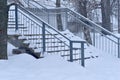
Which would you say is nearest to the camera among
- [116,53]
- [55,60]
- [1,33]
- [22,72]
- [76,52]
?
[22,72]

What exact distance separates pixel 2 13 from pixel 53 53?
321 centimetres

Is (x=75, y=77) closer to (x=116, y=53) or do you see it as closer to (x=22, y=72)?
(x=22, y=72)

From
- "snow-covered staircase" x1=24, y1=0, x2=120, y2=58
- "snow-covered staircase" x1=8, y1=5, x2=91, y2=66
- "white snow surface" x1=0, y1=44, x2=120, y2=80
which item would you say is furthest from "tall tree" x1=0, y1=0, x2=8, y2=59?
"snow-covered staircase" x1=24, y1=0, x2=120, y2=58

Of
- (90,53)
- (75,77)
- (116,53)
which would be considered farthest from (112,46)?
(75,77)

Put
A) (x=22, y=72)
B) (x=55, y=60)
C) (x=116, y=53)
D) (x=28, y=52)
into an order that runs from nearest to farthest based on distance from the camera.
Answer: (x=22, y=72) < (x=55, y=60) < (x=28, y=52) < (x=116, y=53)

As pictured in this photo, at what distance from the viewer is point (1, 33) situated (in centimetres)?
1229

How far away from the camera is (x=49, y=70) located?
12172 mm

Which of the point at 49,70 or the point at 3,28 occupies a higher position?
the point at 3,28

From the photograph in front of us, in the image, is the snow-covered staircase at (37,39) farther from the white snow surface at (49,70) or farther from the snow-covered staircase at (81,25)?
the snow-covered staircase at (81,25)

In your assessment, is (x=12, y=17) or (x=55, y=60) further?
(x=12, y=17)

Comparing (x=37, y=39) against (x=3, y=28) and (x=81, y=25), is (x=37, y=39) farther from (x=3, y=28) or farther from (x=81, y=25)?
(x=81, y=25)

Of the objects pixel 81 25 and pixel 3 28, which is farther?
Result: pixel 81 25

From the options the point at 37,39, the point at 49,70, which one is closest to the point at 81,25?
the point at 37,39

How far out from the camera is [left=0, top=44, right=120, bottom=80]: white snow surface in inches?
449
